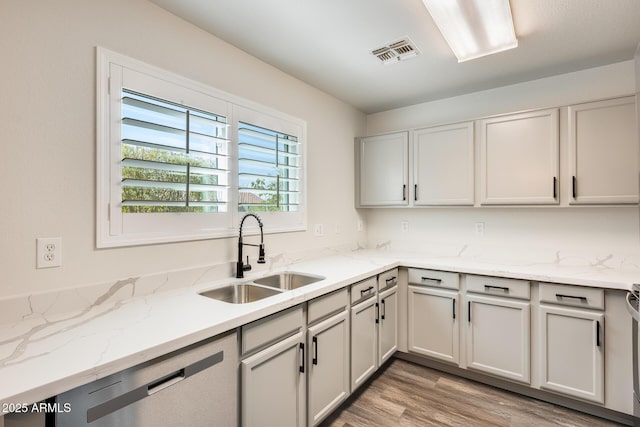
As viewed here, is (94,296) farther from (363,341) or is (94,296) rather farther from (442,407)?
(442,407)

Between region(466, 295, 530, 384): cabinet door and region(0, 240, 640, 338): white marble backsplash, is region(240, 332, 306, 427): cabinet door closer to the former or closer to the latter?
region(0, 240, 640, 338): white marble backsplash

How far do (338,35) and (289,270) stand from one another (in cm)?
161

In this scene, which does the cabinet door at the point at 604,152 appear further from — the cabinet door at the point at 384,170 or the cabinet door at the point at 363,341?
the cabinet door at the point at 363,341

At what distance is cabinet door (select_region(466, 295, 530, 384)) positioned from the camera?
2195 millimetres

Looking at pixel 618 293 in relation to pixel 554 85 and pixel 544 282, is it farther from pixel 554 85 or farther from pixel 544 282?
pixel 554 85

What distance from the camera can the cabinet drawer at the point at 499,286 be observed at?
2188 millimetres

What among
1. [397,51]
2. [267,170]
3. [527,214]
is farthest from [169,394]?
[527,214]

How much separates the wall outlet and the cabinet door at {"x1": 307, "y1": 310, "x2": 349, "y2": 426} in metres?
1.23

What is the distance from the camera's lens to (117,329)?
1.16m

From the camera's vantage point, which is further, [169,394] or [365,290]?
[365,290]

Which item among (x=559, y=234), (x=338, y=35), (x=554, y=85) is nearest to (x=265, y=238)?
(x=338, y=35)

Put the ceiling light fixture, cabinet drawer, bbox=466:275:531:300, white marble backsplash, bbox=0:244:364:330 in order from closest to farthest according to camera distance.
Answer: white marble backsplash, bbox=0:244:364:330, the ceiling light fixture, cabinet drawer, bbox=466:275:531:300

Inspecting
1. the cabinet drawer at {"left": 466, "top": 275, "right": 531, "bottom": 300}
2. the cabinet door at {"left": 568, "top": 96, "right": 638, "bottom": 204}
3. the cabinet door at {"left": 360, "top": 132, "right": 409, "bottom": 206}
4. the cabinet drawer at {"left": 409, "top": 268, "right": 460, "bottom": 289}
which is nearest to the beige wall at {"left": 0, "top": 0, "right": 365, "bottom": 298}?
the cabinet drawer at {"left": 409, "top": 268, "right": 460, "bottom": 289}

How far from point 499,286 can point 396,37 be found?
1.88m
